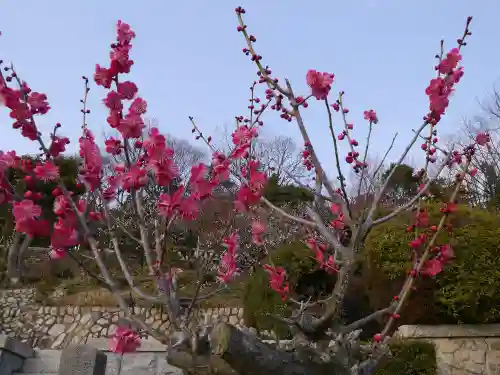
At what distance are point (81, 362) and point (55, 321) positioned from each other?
8573mm

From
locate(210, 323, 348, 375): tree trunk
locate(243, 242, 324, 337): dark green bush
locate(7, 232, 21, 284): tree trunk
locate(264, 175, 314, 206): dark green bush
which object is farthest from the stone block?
locate(264, 175, 314, 206): dark green bush

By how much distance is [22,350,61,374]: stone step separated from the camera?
6.10 m

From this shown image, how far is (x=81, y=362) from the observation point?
445 cm

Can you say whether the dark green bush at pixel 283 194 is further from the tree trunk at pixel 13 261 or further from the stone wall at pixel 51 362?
the stone wall at pixel 51 362

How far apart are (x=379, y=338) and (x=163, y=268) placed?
125 cm

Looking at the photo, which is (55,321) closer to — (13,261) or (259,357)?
(13,261)

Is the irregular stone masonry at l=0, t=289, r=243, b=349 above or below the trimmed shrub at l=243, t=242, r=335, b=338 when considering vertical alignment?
below

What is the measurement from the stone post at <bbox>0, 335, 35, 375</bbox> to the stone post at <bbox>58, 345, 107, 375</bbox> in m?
1.75

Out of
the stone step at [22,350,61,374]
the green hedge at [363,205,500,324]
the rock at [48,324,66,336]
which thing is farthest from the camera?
the rock at [48,324,66,336]

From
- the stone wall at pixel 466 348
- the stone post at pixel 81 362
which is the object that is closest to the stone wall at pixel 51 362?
the stone post at pixel 81 362

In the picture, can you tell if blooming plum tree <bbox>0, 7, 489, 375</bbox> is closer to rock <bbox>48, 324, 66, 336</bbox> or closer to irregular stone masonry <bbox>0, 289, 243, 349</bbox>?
irregular stone masonry <bbox>0, 289, 243, 349</bbox>

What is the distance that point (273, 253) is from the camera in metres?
8.20

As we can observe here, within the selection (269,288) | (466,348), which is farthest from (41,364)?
(466,348)

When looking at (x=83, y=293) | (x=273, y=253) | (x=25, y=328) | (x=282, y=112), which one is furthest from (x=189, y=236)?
(x=282, y=112)
